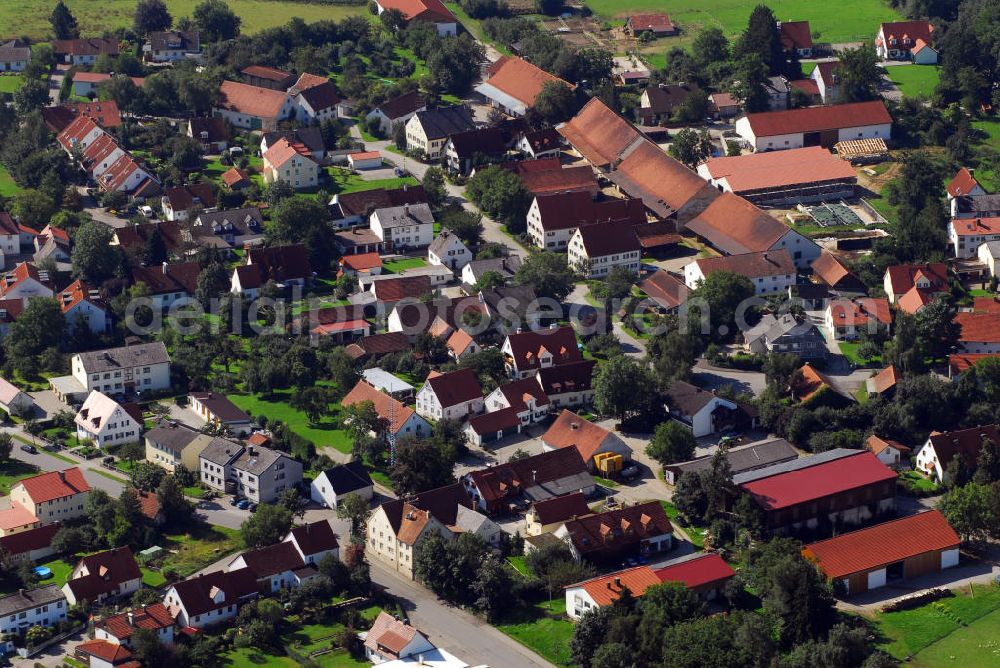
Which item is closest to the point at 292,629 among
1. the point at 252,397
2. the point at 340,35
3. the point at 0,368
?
the point at 252,397

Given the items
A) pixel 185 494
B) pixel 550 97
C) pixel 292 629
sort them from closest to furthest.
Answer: pixel 292 629 → pixel 185 494 → pixel 550 97

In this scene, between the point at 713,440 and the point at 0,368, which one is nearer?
the point at 713,440

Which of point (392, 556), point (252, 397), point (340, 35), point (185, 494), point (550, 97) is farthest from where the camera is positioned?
point (340, 35)

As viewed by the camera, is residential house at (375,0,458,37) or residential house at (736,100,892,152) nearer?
residential house at (736,100,892,152)

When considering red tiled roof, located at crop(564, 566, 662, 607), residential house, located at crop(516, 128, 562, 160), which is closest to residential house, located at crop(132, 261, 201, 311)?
residential house, located at crop(516, 128, 562, 160)

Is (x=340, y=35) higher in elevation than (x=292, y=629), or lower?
higher

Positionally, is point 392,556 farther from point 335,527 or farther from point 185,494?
point 185,494

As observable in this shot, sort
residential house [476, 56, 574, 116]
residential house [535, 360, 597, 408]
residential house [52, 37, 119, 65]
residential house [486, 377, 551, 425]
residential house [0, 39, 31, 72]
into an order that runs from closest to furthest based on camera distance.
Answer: residential house [486, 377, 551, 425] < residential house [535, 360, 597, 408] < residential house [476, 56, 574, 116] < residential house [0, 39, 31, 72] < residential house [52, 37, 119, 65]

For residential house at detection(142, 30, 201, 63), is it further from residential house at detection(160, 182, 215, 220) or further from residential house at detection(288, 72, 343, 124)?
residential house at detection(160, 182, 215, 220)
